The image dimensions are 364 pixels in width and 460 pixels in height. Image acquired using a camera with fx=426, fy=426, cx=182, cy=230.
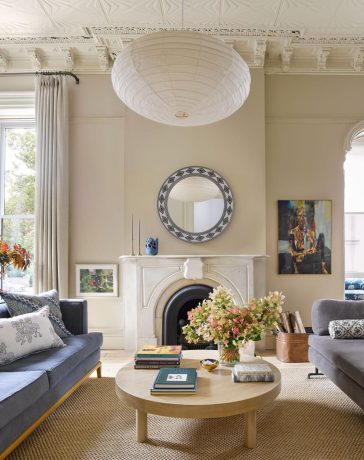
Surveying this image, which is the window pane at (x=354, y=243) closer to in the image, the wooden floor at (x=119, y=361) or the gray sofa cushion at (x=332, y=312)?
the wooden floor at (x=119, y=361)

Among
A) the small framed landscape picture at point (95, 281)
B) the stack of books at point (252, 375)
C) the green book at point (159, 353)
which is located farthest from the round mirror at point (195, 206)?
the stack of books at point (252, 375)

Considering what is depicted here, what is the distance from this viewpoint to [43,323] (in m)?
3.34

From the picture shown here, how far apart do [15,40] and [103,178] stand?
1825mm

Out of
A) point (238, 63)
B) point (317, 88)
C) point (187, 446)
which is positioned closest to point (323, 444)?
point (187, 446)

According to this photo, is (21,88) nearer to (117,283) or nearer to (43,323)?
(117,283)

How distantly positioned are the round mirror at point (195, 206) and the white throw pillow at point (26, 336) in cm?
209

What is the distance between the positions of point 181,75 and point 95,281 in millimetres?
3274

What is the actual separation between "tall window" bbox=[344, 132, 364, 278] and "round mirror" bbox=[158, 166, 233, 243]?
2478 millimetres

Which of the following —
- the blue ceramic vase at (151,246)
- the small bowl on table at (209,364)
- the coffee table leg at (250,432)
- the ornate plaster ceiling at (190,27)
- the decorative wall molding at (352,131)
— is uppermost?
the ornate plaster ceiling at (190,27)

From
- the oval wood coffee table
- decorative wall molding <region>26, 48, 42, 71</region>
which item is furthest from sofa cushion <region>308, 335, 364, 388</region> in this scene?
decorative wall molding <region>26, 48, 42, 71</region>

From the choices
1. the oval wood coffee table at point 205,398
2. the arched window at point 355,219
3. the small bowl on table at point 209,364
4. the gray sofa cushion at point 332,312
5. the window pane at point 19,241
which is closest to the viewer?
the oval wood coffee table at point 205,398

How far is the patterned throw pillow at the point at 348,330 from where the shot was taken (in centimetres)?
366

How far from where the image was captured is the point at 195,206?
17.0ft

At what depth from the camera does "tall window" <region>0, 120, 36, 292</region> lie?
5535 mm
